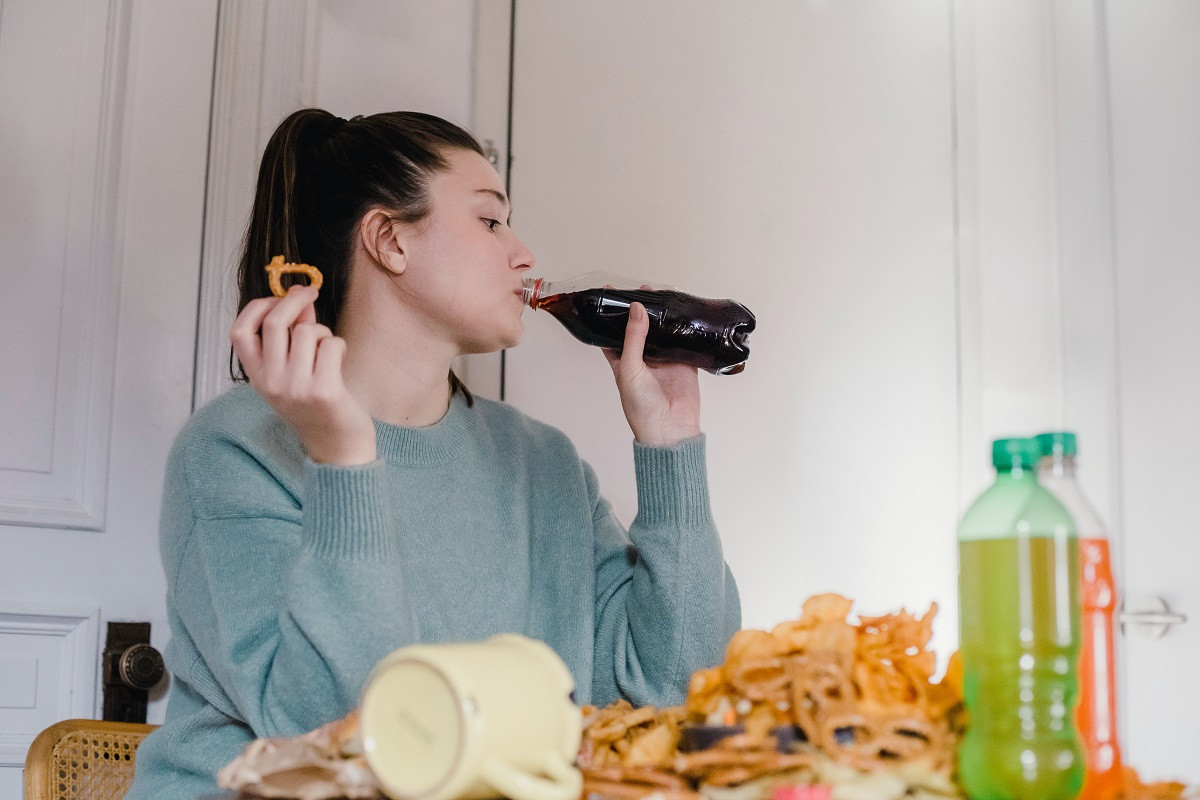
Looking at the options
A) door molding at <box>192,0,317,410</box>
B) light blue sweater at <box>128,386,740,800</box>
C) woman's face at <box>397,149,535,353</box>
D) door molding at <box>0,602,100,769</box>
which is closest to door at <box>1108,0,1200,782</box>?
light blue sweater at <box>128,386,740,800</box>

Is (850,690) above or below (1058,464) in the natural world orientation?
below

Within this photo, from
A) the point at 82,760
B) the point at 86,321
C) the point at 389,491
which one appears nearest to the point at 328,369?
the point at 389,491

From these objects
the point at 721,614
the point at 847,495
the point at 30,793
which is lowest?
the point at 30,793

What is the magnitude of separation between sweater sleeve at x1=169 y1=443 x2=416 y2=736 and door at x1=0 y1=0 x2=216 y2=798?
0.62 m

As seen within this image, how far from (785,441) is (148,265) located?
39.8 inches

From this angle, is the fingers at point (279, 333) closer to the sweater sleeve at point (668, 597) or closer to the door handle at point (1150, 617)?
the sweater sleeve at point (668, 597)

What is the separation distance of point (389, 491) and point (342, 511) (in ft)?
0.64

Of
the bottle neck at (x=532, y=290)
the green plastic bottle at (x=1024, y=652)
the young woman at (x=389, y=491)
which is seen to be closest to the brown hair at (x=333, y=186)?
the young woman at (x=389, y=491)

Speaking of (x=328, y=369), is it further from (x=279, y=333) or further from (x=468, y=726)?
(x=468, y=726)

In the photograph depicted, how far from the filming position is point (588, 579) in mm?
1318

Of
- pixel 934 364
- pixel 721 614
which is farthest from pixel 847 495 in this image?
pixel 721 614

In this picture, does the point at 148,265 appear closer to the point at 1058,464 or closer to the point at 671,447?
the point at 671,447

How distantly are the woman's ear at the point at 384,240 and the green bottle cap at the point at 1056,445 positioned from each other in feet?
2.77

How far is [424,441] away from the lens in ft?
4.31
